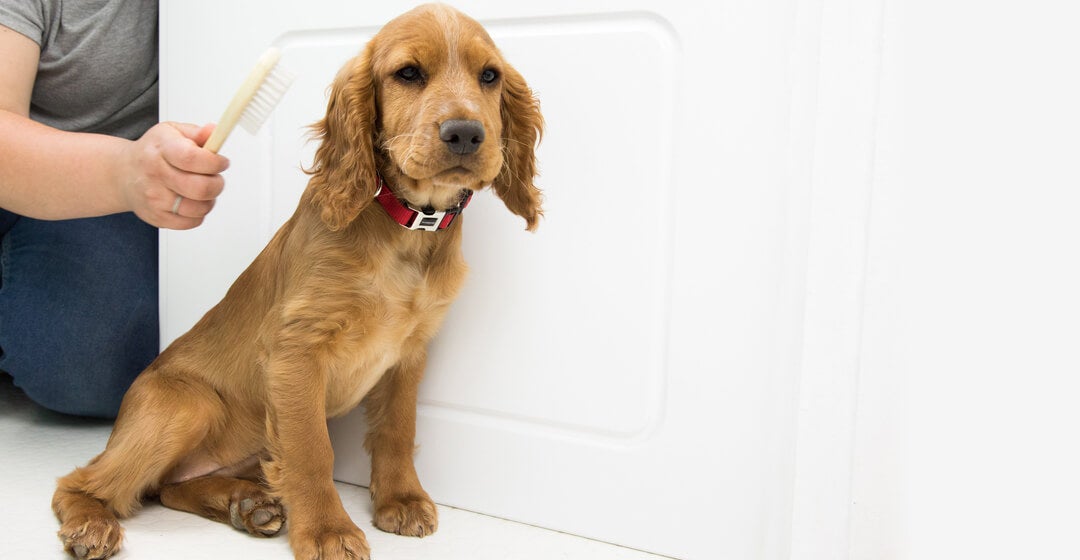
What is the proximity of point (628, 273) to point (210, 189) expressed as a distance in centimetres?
78

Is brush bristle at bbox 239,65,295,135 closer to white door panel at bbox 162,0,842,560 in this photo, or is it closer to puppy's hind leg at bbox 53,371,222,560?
white door panel at bbox 162,0,842,560

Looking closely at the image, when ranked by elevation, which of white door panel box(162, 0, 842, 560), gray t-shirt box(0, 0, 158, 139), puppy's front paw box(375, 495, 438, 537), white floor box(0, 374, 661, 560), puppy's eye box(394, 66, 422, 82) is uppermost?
gray t-shirt box(0, 0, 158, 139)

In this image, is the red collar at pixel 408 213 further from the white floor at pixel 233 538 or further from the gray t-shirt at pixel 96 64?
the gray t-shirt at pixel 96 64

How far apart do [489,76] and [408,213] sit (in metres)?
0.29

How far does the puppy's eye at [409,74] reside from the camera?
1408mm

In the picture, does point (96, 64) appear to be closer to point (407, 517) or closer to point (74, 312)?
point (74, 312)

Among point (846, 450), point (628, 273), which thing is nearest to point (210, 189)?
point (628, 273)

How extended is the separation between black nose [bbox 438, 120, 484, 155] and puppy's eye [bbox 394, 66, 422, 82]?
0.54 ft

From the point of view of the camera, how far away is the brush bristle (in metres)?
1.31

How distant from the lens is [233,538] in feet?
5.03

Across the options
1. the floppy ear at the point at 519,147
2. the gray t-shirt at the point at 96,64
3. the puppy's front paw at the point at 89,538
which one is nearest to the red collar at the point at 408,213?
the floppy ear at the point at 519,147

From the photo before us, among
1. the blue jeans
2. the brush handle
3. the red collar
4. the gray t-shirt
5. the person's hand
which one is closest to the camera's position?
the brush handle

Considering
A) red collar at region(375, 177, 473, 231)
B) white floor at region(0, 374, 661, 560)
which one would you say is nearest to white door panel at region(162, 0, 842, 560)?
white floor at region(0, 374, 661, 560)

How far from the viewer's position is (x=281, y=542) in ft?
5.00
